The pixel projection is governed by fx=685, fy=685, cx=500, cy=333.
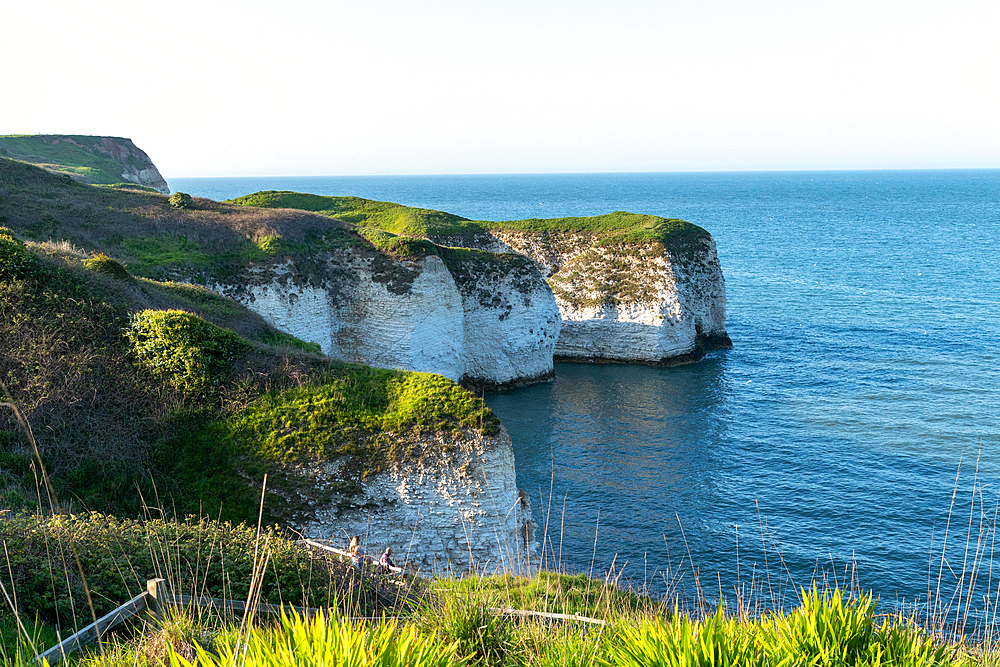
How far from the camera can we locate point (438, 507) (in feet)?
69.4

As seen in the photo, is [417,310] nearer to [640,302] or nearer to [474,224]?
[640,302]

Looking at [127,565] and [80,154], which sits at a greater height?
[80,154]

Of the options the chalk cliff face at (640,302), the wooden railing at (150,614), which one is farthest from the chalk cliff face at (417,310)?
the wooden railing at (150,614)

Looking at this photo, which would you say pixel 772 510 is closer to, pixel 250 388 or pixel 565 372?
pixel 250 388

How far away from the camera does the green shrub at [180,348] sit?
21.5m

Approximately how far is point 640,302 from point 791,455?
22.5 m

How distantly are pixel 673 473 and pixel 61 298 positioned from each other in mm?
26250

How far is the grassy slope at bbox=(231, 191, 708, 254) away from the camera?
60297mm

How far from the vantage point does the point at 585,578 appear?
19.7 meters

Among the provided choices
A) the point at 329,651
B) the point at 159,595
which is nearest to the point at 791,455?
the point at 159,595

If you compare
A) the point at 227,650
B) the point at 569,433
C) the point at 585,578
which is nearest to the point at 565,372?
the point at 569,433

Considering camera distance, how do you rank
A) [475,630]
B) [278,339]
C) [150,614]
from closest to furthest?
1. [475,630]
2. [150,614]
3. [278,339]

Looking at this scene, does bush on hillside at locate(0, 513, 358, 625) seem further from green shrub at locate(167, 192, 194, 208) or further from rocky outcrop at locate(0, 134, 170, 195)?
Answer: rocky outcrop at locate(0, 134, 170, 195)

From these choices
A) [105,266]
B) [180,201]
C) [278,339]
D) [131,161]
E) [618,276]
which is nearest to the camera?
[105,266]
